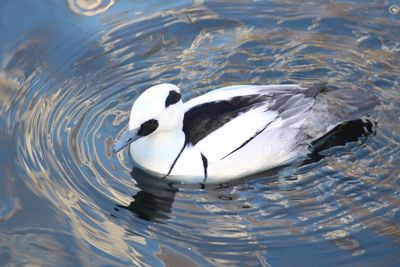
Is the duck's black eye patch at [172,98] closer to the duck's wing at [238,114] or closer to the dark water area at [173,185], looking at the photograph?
the duck's wing at [238,114]

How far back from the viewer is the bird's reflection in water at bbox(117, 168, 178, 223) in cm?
769

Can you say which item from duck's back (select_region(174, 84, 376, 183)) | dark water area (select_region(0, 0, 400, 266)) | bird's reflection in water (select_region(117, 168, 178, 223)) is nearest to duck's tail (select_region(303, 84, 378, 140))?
duck's back (select_region(174, 84, 376, 183))

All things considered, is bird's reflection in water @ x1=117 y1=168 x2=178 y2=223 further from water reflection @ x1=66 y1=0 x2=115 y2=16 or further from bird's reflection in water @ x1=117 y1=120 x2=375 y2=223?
water reflection @ x1=66 y1=0 x2=115 y2=16

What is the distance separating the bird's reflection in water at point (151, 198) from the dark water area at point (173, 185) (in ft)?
0.05

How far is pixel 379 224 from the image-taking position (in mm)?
7438

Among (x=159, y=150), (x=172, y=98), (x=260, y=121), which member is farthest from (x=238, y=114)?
(x=159, y=150)

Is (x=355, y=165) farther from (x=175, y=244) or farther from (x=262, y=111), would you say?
(x=175, y=244)

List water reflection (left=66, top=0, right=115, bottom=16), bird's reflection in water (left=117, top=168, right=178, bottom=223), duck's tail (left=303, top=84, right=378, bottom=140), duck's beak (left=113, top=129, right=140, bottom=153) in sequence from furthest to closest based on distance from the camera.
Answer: water reflection (left=66, top=0, right=115, bottom=16), duck's tail (left=303, top=84, right=378, bottom=140), bird's reflection in water (left=117, top=168, right=178, bottom=223), duck's beak (left=113, top=129, right=140, bottom=153)

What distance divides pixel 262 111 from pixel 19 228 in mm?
2435

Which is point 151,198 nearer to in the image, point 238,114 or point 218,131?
point 218,131

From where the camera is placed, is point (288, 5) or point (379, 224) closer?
point (379, 224)

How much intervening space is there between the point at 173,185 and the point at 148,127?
2.08ft

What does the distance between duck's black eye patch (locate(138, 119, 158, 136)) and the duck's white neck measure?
0.20m

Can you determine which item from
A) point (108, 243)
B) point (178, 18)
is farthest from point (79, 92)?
point (108, 243)
